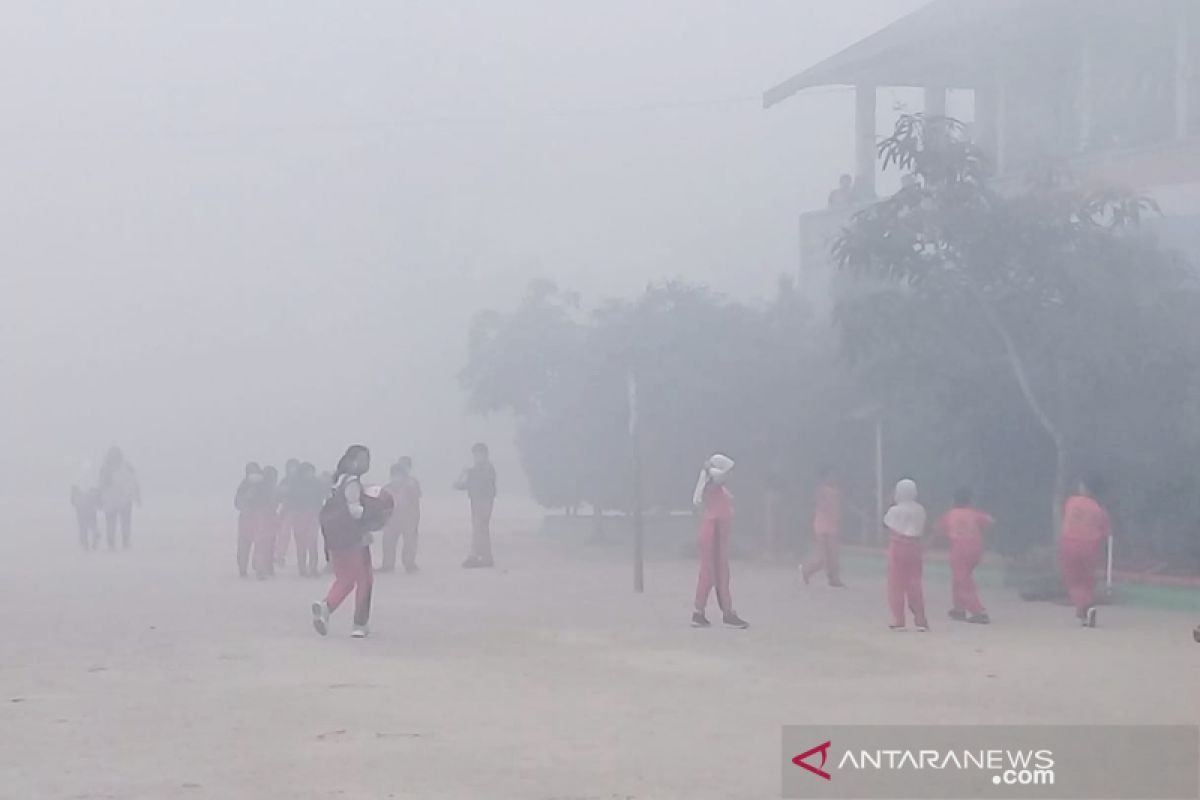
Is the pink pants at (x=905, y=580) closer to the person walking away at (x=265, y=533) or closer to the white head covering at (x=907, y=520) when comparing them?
the white head covering at (x=907, y=520)

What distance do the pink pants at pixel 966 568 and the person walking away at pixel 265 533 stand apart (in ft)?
27.5

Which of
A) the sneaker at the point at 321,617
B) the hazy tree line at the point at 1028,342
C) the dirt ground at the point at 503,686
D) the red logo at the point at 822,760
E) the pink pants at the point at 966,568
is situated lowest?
the dirt ground at the point at 503,686

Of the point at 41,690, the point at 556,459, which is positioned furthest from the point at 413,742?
the point at 556,459

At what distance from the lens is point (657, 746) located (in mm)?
8273

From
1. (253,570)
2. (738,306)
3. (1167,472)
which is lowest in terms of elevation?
(253,570)

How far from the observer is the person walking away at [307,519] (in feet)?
63.6

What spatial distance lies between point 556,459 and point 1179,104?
1063 centimetres

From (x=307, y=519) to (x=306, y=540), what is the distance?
0.85 feet

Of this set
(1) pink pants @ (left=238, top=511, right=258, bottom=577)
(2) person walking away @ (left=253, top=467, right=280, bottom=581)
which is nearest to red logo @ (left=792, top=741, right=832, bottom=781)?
(2) person walking away @ (left=253, top=467, right=280, bottom=581)

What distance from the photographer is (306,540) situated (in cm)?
1950

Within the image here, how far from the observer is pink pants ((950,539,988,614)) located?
13.8m

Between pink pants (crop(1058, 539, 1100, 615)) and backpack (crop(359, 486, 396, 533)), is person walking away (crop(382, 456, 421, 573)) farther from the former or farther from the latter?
pink pants (crop(1058, 539, 1100, 615))

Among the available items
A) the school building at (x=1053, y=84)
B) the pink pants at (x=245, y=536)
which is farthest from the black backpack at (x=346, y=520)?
the school building at (x=1053, y=84)

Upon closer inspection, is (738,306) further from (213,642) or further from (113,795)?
(113,795)
